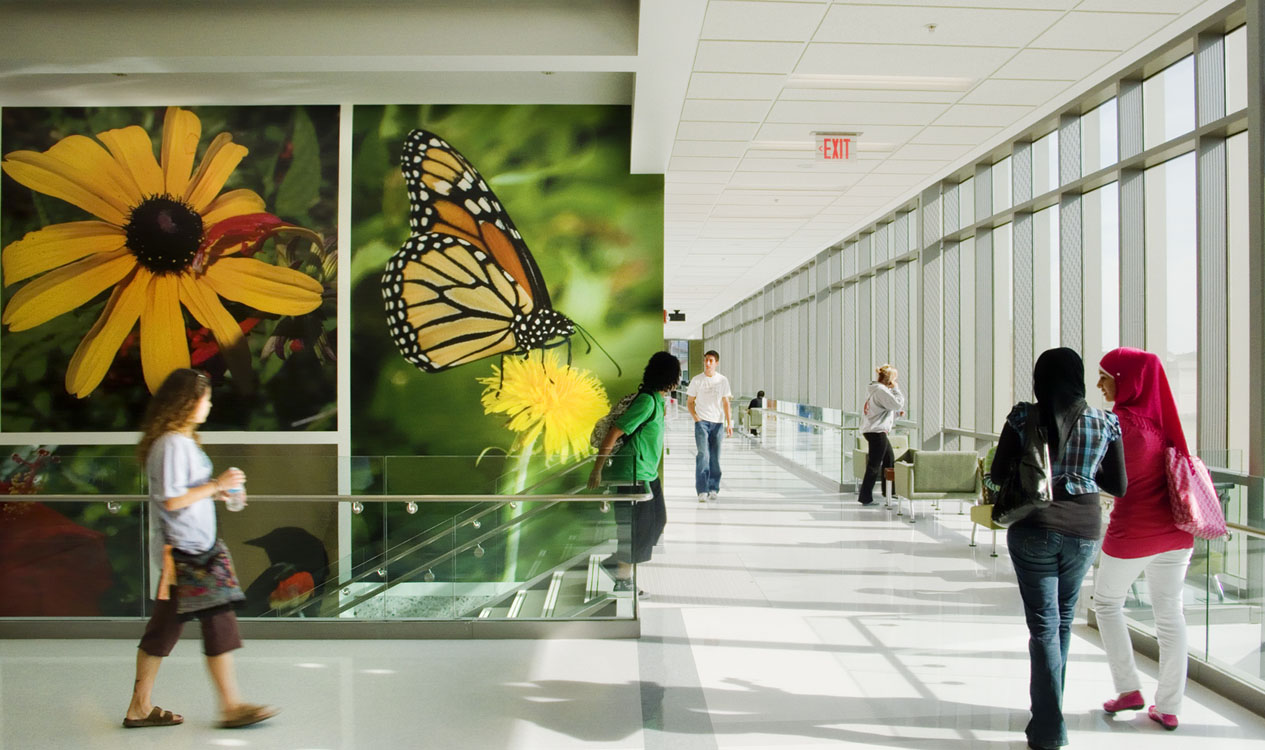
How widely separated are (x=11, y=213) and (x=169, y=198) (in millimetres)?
1254

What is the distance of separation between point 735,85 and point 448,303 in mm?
2748

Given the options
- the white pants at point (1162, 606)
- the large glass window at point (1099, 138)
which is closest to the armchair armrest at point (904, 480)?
the large glass window at point (1099, 138)

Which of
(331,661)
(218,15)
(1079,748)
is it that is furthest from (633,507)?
(218,15)

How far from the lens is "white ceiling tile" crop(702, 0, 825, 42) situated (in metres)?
5.08

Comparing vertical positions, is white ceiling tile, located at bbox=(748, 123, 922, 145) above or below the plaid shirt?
above

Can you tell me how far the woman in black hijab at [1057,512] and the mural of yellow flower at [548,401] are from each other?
432 cm

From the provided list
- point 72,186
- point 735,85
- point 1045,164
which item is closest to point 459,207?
point 735,85

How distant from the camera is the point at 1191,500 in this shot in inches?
149

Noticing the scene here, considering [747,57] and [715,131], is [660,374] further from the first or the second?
[715,131]

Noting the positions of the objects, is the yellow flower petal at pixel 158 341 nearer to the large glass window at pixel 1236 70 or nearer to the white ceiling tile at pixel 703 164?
the white ceiling tile at pixel 703 164

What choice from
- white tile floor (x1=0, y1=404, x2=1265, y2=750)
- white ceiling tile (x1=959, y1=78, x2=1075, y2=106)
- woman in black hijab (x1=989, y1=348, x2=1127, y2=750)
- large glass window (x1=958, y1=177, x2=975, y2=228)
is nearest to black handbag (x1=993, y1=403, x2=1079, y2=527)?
woman in black hijab (x1=989, y1=348, x2=1127, y2=750)

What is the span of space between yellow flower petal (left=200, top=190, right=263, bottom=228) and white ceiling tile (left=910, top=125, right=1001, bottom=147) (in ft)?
17.3

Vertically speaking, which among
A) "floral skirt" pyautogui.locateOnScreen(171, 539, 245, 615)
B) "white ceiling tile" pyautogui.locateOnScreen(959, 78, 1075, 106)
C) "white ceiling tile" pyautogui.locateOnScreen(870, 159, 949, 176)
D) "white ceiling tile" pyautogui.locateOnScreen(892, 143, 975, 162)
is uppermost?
"white ceiling tile" pyautogui.locateOnScreen(870, 159, 949, 176)

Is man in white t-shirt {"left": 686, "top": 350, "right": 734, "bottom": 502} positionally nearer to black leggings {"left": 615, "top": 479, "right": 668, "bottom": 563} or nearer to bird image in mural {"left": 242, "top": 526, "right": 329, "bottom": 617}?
black leggings {"left": 615, "top": 479, "right": 668, "bottom": 563}
